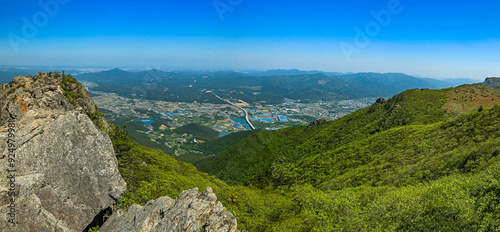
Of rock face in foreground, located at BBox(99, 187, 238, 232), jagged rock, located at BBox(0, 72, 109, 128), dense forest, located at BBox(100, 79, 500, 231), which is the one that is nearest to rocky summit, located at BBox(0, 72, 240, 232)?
rock face in foreground, located at BBox(99, 187, 238, 232)

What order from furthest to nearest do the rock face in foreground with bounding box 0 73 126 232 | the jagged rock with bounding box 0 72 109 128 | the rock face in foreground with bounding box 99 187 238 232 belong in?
the jagged rock with bounding box 0 72 109 128, the rock face in foreground with bounding box 99 187 238 232, the rock face in foreground with bounding box 0 73 126 232

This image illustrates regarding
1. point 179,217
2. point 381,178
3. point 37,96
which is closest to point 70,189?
point 179,217

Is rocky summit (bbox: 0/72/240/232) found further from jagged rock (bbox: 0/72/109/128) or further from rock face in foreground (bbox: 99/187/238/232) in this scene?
jagged rock (bbox: 0/72/109/128)

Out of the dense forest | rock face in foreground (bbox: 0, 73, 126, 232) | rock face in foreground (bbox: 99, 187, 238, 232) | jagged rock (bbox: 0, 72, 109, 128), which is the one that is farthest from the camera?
jagged rock (bbox: 0, 72, 109, 128)

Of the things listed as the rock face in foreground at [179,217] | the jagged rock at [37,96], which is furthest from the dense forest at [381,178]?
the jagged rock at [37,96]

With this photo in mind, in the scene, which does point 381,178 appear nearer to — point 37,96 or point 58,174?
point 58,174

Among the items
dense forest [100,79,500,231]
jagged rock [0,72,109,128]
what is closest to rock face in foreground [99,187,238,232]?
dense forest [100,79,500,231]

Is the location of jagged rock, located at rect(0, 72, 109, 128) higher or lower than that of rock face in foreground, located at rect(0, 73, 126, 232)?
higher

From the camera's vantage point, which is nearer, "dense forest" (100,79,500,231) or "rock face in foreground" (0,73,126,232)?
"rock face in foreground" (0,73,126,232)

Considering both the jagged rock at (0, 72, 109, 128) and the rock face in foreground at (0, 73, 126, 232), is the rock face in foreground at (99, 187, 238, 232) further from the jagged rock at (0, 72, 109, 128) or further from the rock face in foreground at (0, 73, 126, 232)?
the jagged rock at (0, 72, 109, 128)
